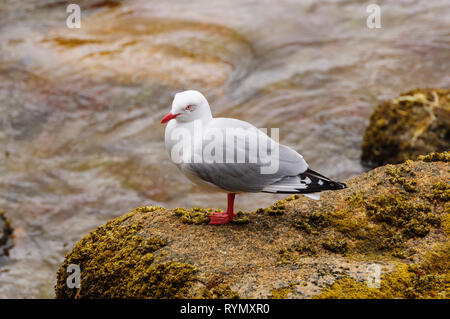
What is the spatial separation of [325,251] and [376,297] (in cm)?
61

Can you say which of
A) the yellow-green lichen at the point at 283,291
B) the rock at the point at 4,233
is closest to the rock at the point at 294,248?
the yellow-green lichen at the point at 283,291

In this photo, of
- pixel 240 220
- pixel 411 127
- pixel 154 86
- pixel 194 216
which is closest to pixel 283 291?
pixel 240 220

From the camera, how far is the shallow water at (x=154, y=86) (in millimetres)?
7875

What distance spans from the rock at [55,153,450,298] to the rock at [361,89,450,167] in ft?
9.84

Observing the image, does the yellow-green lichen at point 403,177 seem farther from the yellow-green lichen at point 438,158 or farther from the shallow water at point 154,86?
the shallow water at point 154,86

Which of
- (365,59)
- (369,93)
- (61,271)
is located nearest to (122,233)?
(61,271)

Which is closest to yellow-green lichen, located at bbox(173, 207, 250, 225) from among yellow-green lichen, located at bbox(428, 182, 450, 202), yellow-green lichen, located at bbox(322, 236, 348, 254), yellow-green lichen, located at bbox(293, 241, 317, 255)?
yellow-green lichen, located at bbox(293, 241, 317, 255)

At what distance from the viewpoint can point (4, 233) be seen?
22.8ft

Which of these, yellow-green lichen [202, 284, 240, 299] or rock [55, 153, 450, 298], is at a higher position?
rock [55, 153, 450, 298]

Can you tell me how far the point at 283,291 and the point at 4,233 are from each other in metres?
5.25

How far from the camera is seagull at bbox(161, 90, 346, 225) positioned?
3721 millimetres

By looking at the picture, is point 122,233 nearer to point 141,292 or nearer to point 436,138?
point 141,292

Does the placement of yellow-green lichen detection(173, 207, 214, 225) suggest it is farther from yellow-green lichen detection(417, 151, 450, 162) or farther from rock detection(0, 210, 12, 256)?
rock detection(0, 210, 12, 256)
